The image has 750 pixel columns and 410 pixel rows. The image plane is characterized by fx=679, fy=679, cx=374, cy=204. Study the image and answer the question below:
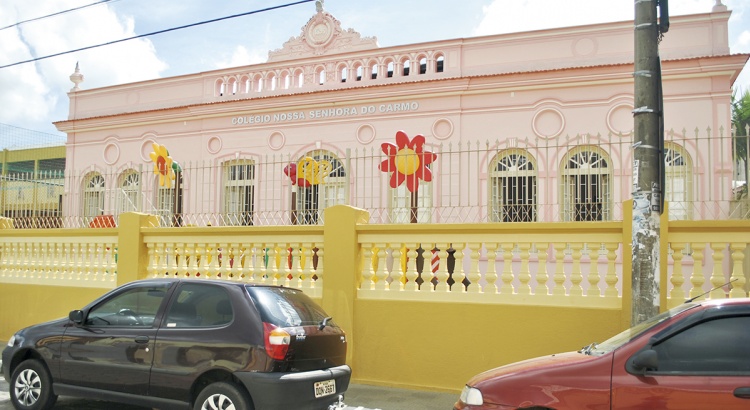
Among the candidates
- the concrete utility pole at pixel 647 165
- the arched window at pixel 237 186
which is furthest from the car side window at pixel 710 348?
the arched window at pixel 237 186

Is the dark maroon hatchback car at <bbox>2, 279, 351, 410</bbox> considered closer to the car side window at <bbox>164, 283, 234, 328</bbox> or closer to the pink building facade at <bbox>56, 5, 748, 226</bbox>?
the car side window at <bbox>164, 283, 234, 328</bbox>

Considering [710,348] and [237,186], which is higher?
[237,186]

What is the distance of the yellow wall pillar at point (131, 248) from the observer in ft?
31.0

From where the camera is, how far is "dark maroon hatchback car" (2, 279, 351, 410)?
18.5 feet

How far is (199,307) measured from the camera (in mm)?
6125

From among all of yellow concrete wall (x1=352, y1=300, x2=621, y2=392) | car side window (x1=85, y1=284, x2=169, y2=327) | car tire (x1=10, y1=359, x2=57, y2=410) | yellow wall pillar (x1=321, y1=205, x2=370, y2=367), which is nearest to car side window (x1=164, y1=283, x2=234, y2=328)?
car side window (x1=85, y1=284, x2=169, y2=327)

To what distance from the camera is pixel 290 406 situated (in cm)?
557

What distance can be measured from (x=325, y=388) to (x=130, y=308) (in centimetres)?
211

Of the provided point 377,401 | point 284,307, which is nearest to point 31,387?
point 284,307

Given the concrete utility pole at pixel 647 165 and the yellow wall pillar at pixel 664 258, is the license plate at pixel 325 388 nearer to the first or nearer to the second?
the concrete utility pole at pixel 647 165

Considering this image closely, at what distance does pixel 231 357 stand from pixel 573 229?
372 cm

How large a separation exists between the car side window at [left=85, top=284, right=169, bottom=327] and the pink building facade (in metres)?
5.30

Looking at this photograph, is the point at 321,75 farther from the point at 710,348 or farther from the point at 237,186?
the point at 710,348

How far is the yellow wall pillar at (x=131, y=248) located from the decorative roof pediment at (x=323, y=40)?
347 inches
